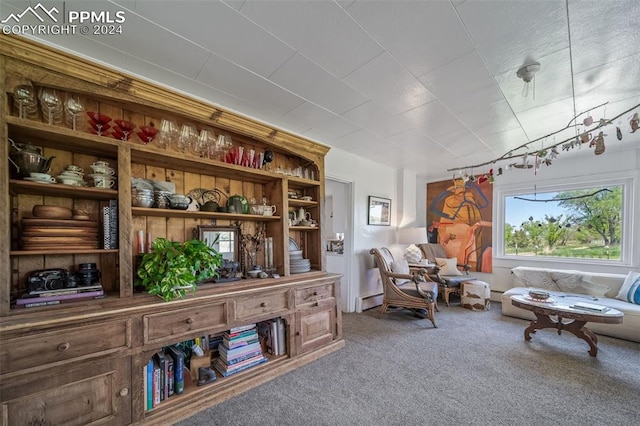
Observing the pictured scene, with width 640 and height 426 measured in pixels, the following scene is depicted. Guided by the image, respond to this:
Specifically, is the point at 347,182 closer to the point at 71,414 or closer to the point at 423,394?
the point at 423,394

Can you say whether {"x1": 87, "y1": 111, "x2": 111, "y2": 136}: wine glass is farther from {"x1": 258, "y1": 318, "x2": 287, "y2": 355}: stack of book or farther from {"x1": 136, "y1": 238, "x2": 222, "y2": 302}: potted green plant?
{"x1": 258, "y1": 318, "x2": 287, "y2": 355}: stack of book

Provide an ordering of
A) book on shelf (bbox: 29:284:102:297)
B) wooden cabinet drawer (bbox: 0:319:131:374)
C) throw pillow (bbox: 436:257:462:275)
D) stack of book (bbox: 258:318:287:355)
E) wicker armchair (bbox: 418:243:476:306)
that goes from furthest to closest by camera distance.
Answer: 1. throw pillow (bbox: 436:257:462:275)
2. wicker armchair (bbox: 418:243:476:306)
3. stack of book (bbox: 258:318:287:355)
4. book on shelf (bbox: 29:284:102:297)
5. wooden cabinet drawer (bbox: 0:319:131:374)

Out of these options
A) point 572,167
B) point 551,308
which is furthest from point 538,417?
point 572,167

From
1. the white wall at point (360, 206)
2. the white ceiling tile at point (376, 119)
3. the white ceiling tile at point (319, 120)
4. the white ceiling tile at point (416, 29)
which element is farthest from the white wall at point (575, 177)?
the white ceiling tile at point (416, 29)

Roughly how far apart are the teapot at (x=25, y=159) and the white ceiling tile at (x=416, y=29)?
1976 millimetres

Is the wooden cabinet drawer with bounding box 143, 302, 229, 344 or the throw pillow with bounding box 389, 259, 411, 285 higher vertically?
the wooden cabinet drawer with bounding box 143, 302, 229, 344

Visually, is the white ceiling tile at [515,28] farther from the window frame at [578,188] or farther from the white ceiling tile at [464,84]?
the window frame at [578,188]

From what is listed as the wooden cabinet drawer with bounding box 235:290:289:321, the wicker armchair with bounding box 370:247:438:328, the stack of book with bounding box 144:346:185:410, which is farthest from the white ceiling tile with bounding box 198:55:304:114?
the wicker armchair with bounding box 370:247:438:328

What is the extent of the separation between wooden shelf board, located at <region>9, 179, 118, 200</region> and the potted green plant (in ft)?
1.51

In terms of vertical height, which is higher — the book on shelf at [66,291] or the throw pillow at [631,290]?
the book on shelf at [66,291]

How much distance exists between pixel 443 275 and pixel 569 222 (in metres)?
2.14

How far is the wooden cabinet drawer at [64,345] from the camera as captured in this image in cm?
122

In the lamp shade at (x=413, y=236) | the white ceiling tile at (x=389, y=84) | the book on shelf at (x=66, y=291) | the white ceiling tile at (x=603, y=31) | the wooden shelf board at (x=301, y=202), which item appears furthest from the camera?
the lamp shade at (x=413, y=236)

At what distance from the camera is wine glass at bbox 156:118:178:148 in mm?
1958
